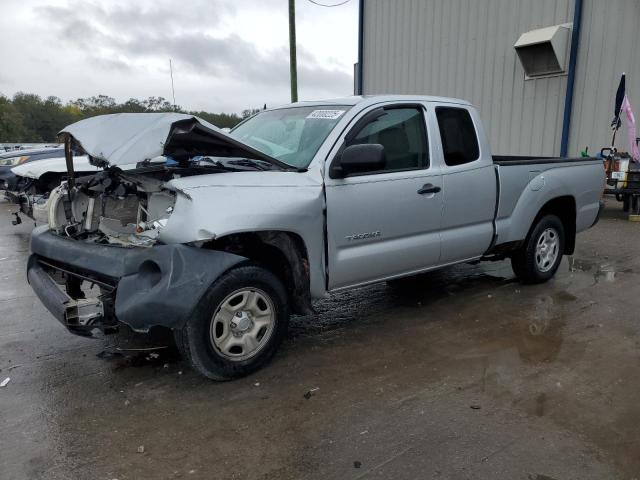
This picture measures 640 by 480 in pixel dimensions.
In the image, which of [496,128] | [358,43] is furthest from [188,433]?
[358,43]

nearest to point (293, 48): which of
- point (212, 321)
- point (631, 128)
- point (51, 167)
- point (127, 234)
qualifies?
point (631, 128)

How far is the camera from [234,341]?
349 cm

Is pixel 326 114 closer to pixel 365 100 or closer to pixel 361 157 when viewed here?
pixel 365 100

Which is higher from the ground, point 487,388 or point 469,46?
point 469,46

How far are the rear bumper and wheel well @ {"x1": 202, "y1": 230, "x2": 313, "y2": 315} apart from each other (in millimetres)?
236

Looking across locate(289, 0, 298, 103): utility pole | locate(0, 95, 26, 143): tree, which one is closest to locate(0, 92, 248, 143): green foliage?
locate(0, 95, 26, 143): tree

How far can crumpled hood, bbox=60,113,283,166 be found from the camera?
137 inches

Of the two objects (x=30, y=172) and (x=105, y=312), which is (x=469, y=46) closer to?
(x=30, y=172)

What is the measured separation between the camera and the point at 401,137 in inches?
175

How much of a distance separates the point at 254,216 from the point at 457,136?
7.71 feet

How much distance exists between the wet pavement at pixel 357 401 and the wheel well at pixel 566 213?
105 cm

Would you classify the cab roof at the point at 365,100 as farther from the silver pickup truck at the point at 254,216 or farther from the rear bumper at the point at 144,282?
the rear bumper at the point at 144,282

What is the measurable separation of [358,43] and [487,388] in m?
17.7

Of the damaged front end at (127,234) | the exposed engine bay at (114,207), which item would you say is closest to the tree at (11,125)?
the exposed engine bay at (114,207)
